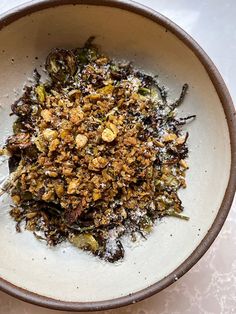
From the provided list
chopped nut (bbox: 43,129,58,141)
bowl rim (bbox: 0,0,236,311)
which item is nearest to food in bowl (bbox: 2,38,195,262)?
chopped nut (bbox: 43,129,58,141)

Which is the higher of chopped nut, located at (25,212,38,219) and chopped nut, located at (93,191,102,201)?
chopped nut, located at (93,191,102,201)

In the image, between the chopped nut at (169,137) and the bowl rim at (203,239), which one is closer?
the bowl rim at (203,239)

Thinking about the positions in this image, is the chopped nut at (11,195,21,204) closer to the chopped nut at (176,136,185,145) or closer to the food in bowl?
the food in bowl

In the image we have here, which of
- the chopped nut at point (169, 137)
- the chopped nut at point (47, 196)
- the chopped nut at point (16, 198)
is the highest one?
the chopped nut at point (169, 137)

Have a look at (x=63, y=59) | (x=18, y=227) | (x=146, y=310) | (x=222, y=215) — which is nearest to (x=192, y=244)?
(x=222, y=215)

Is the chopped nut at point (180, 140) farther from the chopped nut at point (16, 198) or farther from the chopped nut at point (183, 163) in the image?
the chopped nut at point (16, 198)

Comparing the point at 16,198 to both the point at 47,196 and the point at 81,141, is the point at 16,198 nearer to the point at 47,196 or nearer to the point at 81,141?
the point at 47,196

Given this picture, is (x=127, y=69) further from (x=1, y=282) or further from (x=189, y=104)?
(x=1, y=282)

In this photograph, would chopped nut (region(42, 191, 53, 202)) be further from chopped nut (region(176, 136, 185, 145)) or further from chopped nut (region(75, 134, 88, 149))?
chopped nut (region(176, 136, 185, 145))

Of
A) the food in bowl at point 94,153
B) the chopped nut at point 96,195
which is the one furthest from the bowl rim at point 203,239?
the chopped nut at point 96,195

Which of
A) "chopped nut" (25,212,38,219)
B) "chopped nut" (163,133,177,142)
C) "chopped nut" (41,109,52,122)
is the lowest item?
"chopped nut" (25,212,38,219)

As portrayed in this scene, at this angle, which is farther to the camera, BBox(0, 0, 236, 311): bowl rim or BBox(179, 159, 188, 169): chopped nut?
BBox(179, 159, 188, 169): chopped nut
